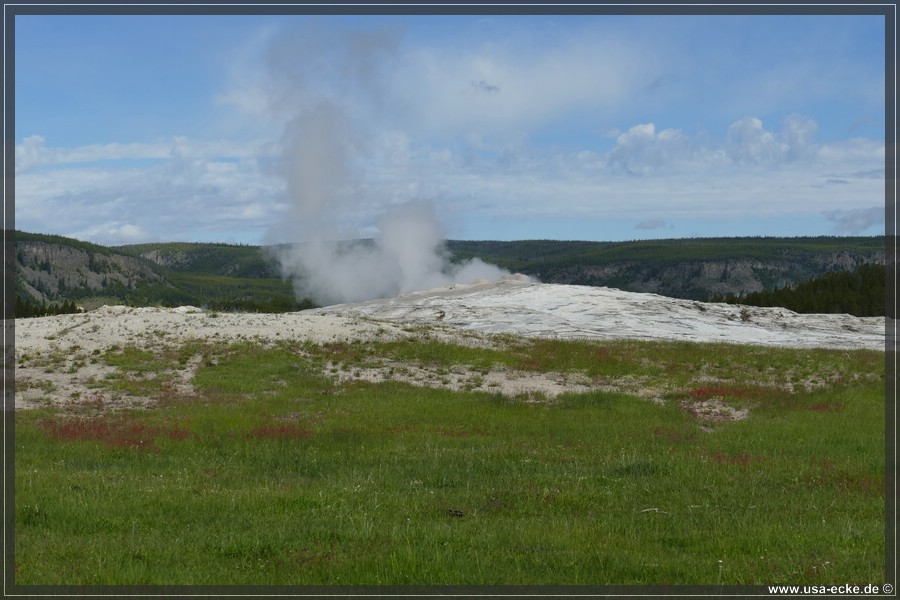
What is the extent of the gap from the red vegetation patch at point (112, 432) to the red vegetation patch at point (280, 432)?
5.90 ft

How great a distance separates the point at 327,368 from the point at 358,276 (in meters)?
88.5

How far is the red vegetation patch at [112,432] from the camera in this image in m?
19.4

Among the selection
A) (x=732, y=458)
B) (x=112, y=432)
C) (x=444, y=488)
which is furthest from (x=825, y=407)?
(x=112, y=432)

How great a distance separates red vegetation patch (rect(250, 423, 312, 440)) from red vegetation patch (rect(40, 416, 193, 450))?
1.80 meters

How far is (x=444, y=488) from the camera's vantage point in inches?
558

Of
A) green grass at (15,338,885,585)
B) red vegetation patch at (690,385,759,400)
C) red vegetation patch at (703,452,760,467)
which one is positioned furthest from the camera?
red vegetation patch at (690,385,759,400)

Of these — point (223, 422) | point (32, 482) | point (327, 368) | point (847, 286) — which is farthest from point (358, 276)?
point (32, 482)

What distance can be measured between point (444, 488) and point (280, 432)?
8.16 metres

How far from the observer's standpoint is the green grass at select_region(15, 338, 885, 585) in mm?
8969

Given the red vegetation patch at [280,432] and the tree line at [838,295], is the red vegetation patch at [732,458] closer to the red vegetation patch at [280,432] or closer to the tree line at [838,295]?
the red vegetation patch at [280,432]

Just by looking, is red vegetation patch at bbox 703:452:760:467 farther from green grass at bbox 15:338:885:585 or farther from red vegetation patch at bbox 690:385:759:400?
red vegetation patch at bbox 690:385:759:400

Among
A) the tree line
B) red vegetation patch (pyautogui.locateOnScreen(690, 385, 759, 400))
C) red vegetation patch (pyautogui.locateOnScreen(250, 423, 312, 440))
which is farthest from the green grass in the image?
the tree line

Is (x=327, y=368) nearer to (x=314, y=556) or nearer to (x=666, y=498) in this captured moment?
(x=666, y=498)

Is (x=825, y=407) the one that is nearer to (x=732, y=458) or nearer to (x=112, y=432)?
(x=732, y=458)
